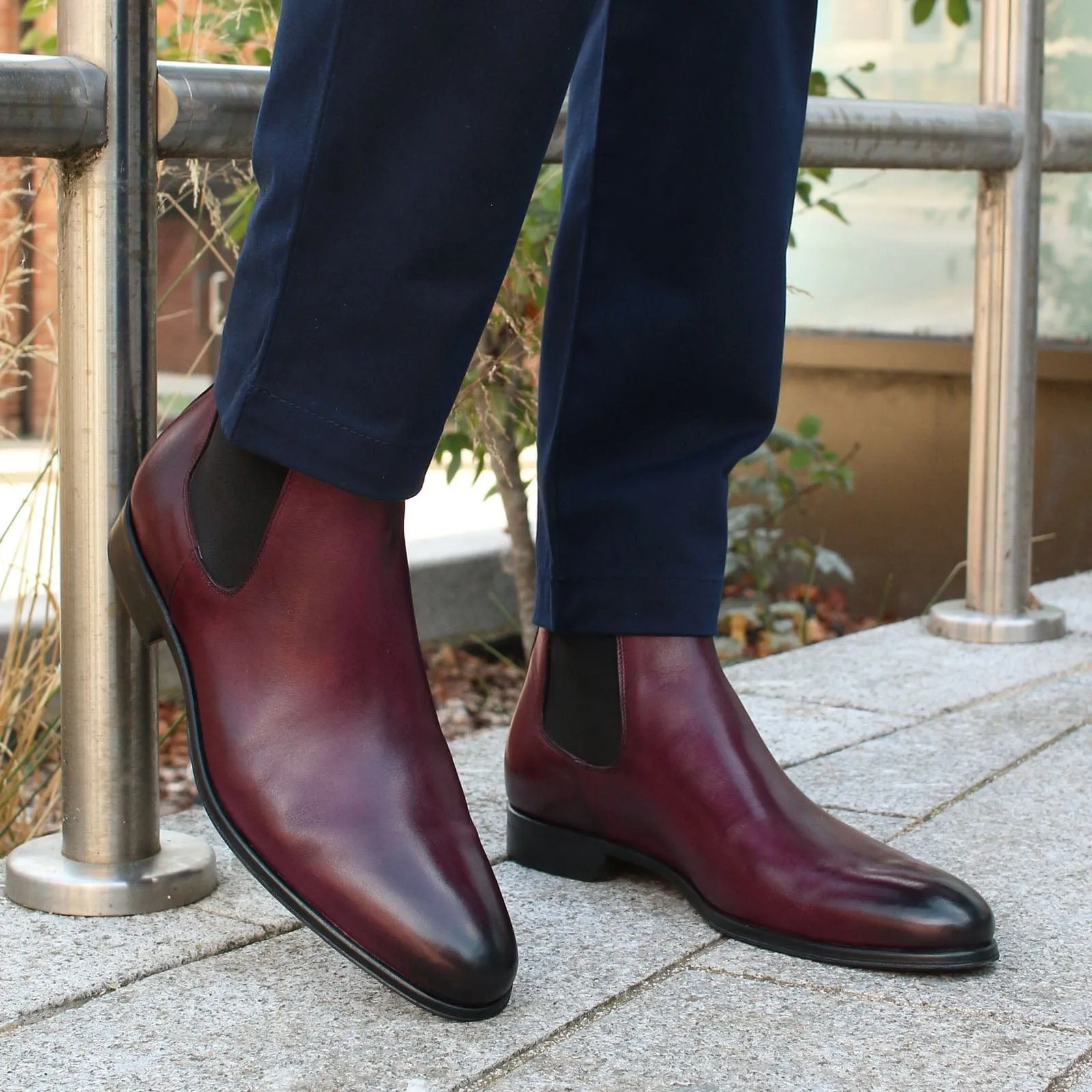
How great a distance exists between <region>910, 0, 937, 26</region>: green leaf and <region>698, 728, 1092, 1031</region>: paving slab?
155 cm

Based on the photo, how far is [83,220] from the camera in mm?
991

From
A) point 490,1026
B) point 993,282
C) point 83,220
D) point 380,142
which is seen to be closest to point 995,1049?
point 490,1026

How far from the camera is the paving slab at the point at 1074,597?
2.10 meters

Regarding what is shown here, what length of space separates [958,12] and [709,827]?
78.3 inches

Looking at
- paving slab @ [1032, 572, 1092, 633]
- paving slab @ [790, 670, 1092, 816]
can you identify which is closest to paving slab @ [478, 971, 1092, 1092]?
paving slab @ [790, 670, 1092, 816]

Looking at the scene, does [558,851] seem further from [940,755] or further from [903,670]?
[903,670]

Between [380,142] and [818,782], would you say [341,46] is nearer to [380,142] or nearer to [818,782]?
[380,142]

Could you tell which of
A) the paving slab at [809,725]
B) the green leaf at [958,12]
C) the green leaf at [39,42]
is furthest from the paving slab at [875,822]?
the green leaf at [958,12]

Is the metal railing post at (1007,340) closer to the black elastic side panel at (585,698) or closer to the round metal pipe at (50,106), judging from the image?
the black elastic side panel at (585,698)

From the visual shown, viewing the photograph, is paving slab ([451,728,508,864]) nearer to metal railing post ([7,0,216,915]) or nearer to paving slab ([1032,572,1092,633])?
metal railing post ([7,0,216,915])

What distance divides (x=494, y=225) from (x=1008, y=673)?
1.12m

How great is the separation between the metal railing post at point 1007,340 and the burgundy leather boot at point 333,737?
1232 mm

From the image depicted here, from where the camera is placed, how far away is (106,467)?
1.01 m

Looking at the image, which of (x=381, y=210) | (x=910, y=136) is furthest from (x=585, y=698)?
(x=910, y=136)
